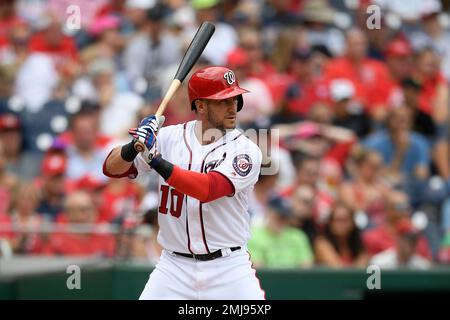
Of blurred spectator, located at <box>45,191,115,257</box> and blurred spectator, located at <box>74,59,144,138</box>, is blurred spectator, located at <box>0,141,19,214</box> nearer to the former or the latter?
blurred spectator, located at <box>45,191,115,257</box>

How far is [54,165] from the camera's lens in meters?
9.18

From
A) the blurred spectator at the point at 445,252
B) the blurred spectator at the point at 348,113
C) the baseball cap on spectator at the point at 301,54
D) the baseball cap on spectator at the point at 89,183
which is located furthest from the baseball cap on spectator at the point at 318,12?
the baseball cap on spectator at the point at 89,183

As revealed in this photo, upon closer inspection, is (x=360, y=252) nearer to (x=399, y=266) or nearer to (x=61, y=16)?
(x=399, y=266)

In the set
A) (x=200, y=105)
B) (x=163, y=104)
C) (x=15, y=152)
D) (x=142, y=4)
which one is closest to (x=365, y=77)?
(x=142, y=4)

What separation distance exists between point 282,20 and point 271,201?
323 centimetres

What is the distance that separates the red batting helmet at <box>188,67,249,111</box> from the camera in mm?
5375

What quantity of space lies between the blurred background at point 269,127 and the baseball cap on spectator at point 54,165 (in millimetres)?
33

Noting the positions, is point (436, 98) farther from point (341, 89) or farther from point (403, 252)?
point (403, 252)

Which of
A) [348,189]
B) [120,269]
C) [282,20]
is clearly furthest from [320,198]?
[282,20]

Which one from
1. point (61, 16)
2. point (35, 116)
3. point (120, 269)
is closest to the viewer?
point (120, 269)

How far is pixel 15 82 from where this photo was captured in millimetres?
10305

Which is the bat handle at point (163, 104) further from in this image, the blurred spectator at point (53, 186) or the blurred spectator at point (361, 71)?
the blurred spectator at point (361, 71)

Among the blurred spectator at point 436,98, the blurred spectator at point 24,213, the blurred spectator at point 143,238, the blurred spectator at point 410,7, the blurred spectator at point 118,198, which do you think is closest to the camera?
the blurred spectator at point 143,238

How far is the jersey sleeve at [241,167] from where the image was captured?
5.26 m
